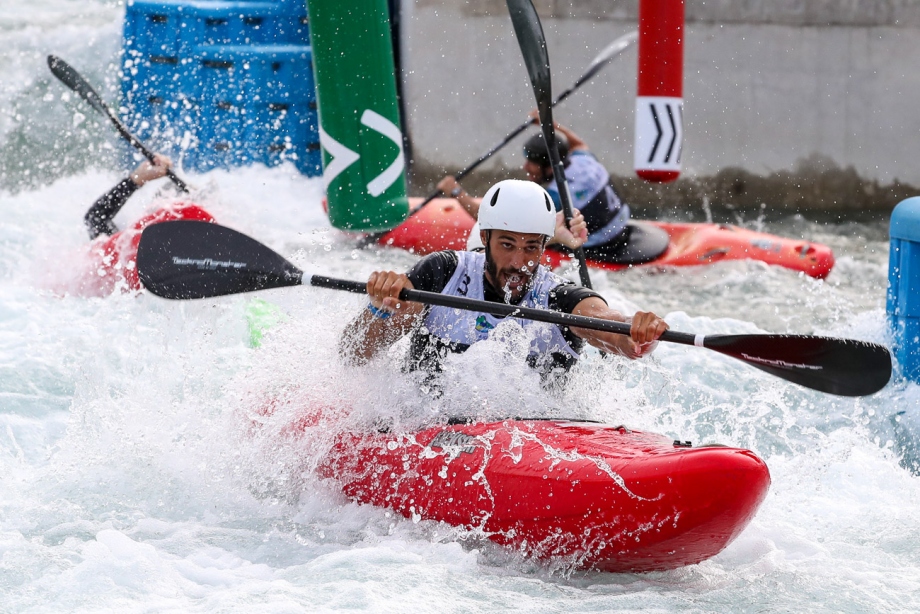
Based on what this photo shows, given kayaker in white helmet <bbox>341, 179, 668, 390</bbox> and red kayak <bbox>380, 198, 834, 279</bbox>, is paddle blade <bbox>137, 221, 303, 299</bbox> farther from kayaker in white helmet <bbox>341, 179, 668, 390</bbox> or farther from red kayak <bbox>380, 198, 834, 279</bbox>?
red kayak <bbox>380, 198, 834, 279</bbox>

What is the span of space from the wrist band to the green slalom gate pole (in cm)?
183

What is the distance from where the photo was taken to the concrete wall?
10.1 metres

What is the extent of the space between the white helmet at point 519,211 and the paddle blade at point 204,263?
779 mm

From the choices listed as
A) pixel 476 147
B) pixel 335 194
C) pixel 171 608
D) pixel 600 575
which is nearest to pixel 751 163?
pixel 476 147

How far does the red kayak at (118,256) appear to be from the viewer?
6555 millimetres

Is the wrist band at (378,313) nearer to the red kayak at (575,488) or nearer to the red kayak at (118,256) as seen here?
the red kayak at (575,488)

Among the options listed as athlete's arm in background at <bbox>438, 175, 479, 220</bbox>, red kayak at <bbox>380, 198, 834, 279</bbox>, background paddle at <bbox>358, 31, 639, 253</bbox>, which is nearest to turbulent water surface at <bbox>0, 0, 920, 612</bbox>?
red kayak at <bbox>380, 198, 834, 279</bbox>

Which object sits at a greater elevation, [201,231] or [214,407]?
[201,231]

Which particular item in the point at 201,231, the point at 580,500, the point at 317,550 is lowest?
the point at 317,550

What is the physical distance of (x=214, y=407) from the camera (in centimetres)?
454

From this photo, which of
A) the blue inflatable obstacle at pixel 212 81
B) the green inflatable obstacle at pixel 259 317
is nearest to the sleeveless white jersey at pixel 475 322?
the green inflatable obstacle at pixel 259 317

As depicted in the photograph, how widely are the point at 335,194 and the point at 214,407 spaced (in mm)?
1477

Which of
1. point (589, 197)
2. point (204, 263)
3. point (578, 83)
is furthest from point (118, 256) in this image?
point (578, 83)

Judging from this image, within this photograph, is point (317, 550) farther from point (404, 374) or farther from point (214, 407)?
point (214, 407)
